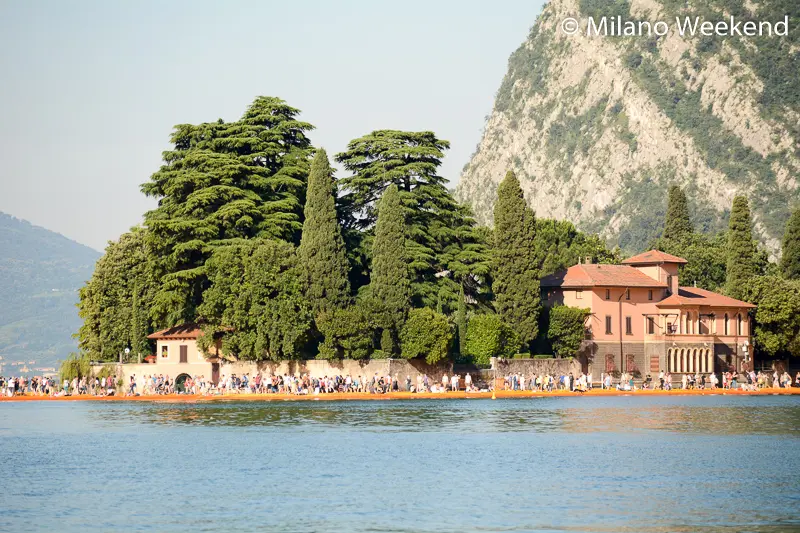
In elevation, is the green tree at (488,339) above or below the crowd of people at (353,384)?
above

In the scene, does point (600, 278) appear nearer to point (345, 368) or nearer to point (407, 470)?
point (345, 368)

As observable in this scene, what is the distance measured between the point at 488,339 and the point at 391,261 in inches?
331

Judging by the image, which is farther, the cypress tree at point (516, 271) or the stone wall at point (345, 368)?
the cypress tree at point (516, 271)

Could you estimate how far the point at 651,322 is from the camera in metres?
92.0

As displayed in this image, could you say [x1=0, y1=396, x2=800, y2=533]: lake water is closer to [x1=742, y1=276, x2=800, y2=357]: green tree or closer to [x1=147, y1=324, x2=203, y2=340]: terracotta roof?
[x1=147, y1=324, x2=203, y2=340]: terracotta roof

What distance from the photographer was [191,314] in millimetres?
83062

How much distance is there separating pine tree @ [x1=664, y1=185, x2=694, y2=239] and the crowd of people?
3829 centimetres

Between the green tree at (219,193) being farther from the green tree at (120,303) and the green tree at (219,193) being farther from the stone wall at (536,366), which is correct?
the stone wall at (536,366)

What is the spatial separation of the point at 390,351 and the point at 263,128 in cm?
1849

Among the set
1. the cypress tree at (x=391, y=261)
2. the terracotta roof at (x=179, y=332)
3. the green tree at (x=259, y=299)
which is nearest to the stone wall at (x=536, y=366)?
the cypress tree at (x=391, y=261)

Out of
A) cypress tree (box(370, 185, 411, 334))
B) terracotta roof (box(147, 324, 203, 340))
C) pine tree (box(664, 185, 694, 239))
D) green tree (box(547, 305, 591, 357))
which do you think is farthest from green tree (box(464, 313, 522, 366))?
pine tree (box(664, 185, 694, 239))

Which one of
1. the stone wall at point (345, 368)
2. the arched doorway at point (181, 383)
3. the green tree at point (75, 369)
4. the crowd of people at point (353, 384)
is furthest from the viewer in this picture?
the green tree at point (75, 369)

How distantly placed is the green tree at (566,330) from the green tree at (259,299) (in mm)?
18016

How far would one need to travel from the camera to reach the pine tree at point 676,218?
5113 inches
